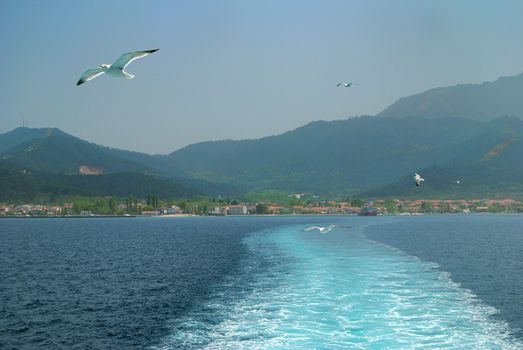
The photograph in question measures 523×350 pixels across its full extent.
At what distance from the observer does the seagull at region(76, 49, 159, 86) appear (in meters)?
19.1

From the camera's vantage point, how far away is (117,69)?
19750 millimetres

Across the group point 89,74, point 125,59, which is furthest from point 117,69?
point 89,74

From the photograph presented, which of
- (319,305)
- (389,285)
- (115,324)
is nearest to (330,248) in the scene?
(389,285)

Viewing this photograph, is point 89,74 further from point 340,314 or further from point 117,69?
point 340,314

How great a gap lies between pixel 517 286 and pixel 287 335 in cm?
3375

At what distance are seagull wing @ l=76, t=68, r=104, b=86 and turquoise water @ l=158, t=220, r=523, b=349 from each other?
18.5 metres

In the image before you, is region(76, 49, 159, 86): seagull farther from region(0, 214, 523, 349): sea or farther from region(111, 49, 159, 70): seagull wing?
region(0, 214, 523, 349): sea

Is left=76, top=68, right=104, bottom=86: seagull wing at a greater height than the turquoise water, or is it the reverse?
left=76, top=68, right=104, bottom=86: seagull wing

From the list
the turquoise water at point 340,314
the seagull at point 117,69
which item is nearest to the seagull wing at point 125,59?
the seagull at point 117,69

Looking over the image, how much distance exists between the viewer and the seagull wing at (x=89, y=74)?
68.1ft

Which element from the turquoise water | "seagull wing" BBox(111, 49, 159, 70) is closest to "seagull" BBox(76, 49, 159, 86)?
"seagull wing" BBox(111, 49, 159, 70)

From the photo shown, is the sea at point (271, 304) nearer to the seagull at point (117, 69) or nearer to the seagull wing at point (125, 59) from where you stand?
the seagull at point (117, 69)

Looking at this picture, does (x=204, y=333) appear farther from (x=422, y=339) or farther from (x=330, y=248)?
(x=330, y=248)

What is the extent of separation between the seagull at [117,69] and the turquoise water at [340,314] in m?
18.7
